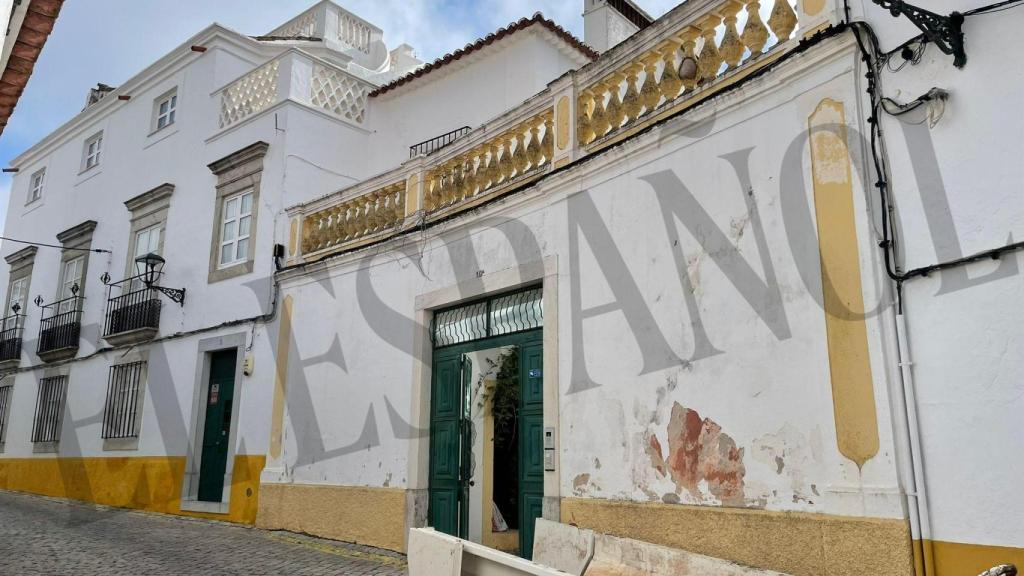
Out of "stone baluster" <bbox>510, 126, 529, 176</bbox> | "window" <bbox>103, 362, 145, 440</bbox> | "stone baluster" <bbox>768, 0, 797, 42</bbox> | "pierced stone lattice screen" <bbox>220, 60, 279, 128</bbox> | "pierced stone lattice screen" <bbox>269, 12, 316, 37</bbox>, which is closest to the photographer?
"stone baluster" <bbox>768, 0, 797, 42</bbox>

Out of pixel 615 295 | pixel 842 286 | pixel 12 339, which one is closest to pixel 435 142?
pixel 615 295

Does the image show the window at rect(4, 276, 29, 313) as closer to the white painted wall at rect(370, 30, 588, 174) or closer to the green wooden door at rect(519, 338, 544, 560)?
the white painted wall at rect(370, 30, 588, 174)

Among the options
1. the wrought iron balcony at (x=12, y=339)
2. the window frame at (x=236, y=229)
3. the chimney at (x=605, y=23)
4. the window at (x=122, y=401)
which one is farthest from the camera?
the wrought iron balcony at (x=12, y=339)

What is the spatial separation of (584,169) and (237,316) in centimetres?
637

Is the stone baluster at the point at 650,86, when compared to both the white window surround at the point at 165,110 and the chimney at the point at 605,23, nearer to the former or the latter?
the chimney at the point at 605,23

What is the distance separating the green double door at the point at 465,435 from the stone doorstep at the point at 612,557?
94 centimetres

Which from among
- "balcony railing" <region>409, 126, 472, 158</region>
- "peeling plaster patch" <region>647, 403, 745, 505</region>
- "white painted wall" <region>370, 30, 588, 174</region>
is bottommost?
"peeling plaster patch" <region>647, 403, 745, 505</region>

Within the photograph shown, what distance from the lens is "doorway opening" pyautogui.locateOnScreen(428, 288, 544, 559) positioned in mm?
6918

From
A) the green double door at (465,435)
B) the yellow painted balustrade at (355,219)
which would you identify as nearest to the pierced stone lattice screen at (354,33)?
the yellow painted balustrade at (355,219)

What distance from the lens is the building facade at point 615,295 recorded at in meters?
4.02

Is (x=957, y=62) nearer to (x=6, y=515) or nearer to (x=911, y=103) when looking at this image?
(x=911, y=103)

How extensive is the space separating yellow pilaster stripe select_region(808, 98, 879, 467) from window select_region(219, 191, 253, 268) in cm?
843

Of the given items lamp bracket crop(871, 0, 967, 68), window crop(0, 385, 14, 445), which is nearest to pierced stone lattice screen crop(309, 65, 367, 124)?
lamp bracket crop(871, 0, 967, 68)

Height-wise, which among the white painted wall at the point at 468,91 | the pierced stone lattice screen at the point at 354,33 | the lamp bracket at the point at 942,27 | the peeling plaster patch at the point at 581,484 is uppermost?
the pierced stone lattice screen at the point at 354,33
